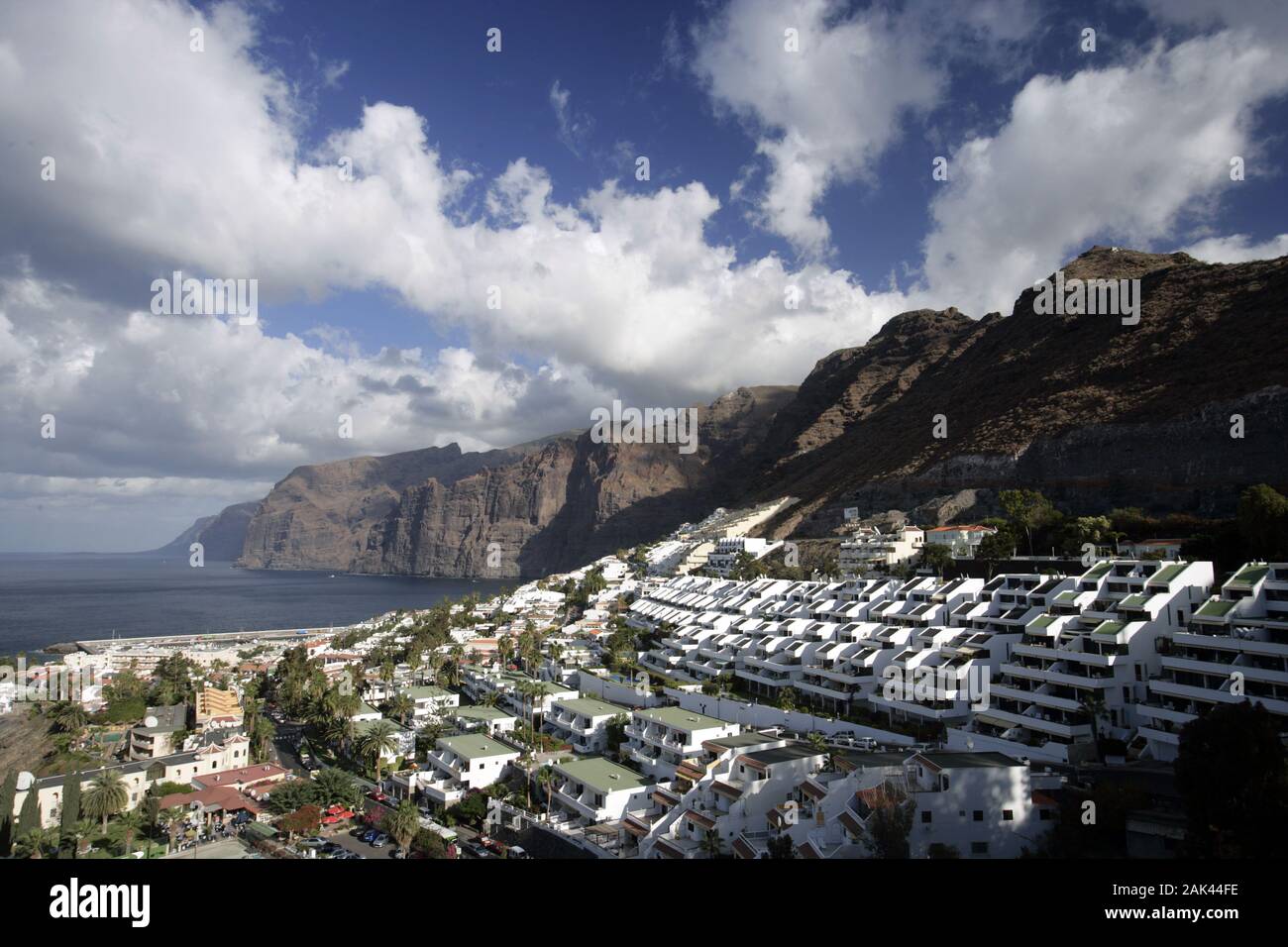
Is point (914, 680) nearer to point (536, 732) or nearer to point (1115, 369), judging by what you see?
point (536, 732)

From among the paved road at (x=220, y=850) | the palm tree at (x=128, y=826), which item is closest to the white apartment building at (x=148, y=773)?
the palm tree at (x=128, y=826)

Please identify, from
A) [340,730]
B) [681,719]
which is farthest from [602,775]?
[340,730]

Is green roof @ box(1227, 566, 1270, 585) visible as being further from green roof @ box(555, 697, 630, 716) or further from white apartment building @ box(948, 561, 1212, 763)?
green roof @ box(555, 697, 630, 716)

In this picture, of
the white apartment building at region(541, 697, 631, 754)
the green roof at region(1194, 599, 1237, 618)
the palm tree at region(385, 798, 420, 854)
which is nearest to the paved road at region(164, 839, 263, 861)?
the palm tree at region(385, 798, 420, 854)
